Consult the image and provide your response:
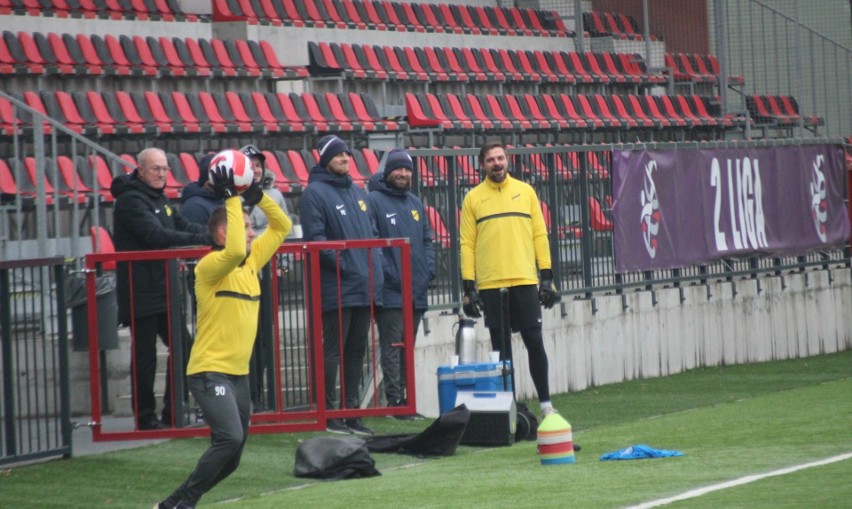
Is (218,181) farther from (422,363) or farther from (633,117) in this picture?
(633,117)

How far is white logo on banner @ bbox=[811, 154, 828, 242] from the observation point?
62.5 ft

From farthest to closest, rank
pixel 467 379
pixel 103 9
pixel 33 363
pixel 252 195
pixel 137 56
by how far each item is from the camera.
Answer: pixel 103 9 → pixel 137 56 → pixel 467 379 → pixel 33 363 → pixel 252 195

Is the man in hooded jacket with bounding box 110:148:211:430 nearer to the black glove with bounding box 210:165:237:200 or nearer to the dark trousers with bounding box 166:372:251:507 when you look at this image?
the dark trousers with bounding box 166:372:251:507

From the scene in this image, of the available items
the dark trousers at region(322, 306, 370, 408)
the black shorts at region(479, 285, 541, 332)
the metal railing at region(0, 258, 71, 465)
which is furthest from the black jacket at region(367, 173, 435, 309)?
the metal railing at region(0, 258, 71, 465)

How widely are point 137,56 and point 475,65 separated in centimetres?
658

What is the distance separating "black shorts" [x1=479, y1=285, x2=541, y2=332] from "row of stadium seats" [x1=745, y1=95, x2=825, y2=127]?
14883 mm

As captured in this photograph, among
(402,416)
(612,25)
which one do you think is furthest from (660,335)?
(612,25)

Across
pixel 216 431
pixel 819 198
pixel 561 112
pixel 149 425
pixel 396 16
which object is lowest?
pixel 149 425

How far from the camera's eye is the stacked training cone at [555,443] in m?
8.65

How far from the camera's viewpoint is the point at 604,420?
38.8 feet

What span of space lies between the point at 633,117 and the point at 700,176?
7218mm

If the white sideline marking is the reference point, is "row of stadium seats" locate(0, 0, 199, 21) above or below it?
above

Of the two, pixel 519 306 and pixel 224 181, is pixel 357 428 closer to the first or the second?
pixel 519 306

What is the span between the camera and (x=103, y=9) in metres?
18.2
